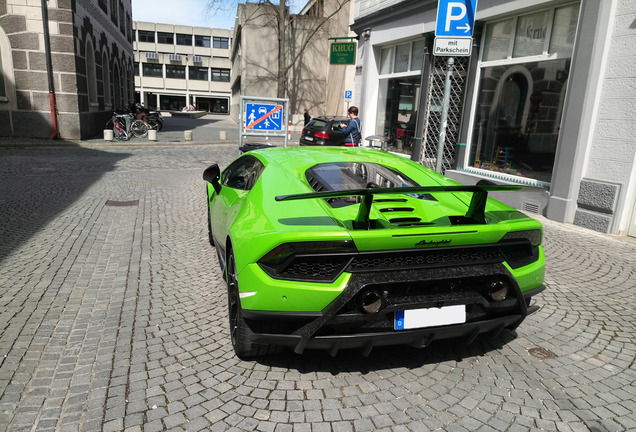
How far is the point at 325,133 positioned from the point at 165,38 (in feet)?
244

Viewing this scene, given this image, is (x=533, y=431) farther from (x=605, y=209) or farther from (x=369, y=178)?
(x=605, y=209)

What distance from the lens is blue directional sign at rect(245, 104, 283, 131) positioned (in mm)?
10398

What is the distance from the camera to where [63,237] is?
5934 millimetres

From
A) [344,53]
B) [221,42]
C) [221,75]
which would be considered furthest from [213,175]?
[221,42]

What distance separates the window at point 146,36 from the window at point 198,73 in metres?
8.94

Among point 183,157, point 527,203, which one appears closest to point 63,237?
point 527,203

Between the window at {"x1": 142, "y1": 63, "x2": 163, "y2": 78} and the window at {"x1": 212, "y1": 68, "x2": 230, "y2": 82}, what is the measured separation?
859 cm

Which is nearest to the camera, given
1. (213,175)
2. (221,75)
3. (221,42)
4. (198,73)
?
(213,175)

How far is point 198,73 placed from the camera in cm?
7725

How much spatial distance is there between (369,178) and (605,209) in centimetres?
499

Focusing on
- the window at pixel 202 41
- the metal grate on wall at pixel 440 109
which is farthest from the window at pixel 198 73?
the metal grate on wall at pixel 440 109

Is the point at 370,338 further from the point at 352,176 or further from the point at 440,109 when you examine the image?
the point at 440,109

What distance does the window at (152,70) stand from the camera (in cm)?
7456

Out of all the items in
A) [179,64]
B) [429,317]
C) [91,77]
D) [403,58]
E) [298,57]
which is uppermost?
[179,64]
